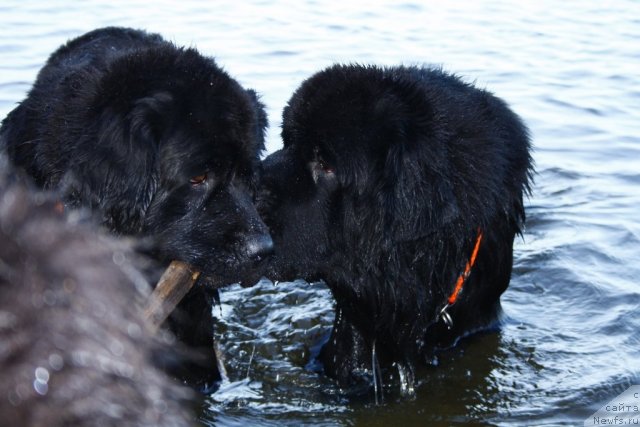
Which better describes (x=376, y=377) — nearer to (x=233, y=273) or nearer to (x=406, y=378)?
(x=406, y=378)

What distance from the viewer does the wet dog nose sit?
131 inches

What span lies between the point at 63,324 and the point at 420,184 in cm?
230

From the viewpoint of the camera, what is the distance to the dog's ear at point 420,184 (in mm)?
3383

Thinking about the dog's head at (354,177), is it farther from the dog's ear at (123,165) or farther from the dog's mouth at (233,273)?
the dog's ear at (123,165)

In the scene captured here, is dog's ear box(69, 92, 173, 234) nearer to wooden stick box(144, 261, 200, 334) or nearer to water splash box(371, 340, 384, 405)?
wooden stick box(144, 261, 200, 334)

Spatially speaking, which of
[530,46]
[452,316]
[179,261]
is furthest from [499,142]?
[530,46]

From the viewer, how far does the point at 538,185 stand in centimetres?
566

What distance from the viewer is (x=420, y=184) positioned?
3.39m

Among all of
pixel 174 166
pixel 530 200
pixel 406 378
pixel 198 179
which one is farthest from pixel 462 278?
pixel 530 200

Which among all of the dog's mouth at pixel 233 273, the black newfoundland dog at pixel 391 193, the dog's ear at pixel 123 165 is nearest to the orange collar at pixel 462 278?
the black newfoundland dog at pixel 391 193

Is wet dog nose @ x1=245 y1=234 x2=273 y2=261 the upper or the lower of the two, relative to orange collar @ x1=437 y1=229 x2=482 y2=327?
upper

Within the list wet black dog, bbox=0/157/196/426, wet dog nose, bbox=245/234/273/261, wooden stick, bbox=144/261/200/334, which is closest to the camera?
wet black dog, bbox=0/157/196/426

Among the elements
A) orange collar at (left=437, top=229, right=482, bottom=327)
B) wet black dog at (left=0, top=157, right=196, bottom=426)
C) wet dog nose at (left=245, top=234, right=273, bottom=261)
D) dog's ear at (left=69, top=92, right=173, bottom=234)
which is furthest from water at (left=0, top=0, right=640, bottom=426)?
wet black dog at (left=0, top=157, right=196, bottom=426)

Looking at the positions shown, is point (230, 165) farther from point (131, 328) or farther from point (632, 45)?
point (632, 45)
